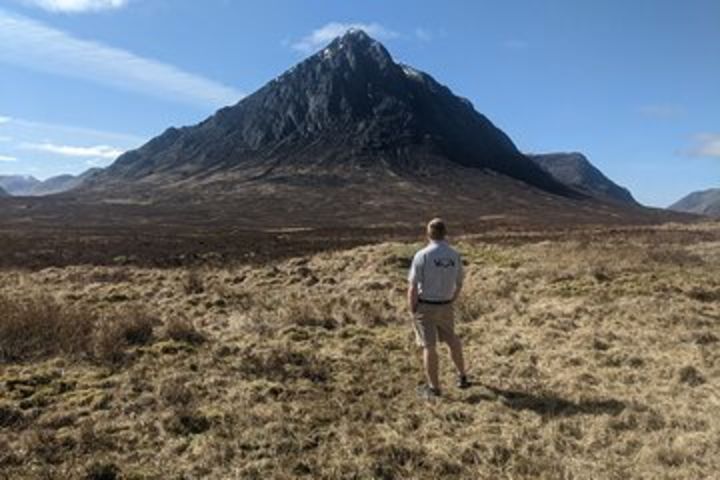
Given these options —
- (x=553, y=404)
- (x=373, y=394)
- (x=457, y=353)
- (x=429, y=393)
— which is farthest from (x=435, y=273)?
(x=553, y=404)

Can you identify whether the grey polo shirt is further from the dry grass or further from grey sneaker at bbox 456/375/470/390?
the dry grass

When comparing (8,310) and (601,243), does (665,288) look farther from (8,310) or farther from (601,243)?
(601,243)

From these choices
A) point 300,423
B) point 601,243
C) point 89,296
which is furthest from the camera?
point 601,243

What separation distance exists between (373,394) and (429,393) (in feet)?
2.22

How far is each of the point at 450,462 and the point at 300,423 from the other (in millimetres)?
1796

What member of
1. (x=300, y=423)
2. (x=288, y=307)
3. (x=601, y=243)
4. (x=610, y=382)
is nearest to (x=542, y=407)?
(x=610, y=382)

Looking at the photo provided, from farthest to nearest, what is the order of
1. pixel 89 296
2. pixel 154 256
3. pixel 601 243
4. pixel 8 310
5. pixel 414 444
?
1. pixel 154 256
2. pixel 601 243
3. pixel 89 296
4. pixel 8 310
5. pixel 414 444

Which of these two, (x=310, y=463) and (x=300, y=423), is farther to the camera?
(x=300, y=423)

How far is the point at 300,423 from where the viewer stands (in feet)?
25.8

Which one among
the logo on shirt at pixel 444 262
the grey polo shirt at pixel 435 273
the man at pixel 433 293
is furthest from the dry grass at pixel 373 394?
the logo on shirt at pixel 444 262

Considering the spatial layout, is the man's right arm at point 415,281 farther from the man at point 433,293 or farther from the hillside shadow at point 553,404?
the hillside shadow at point 553,404

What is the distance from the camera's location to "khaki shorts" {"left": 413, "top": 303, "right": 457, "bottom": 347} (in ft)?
29.5

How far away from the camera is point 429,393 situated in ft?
28.8

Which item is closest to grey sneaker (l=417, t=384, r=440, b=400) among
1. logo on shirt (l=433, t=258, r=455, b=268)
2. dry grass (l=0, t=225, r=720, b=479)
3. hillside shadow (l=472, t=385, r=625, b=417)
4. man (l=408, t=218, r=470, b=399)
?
man (l=408, t=218, r=470, b=399)
